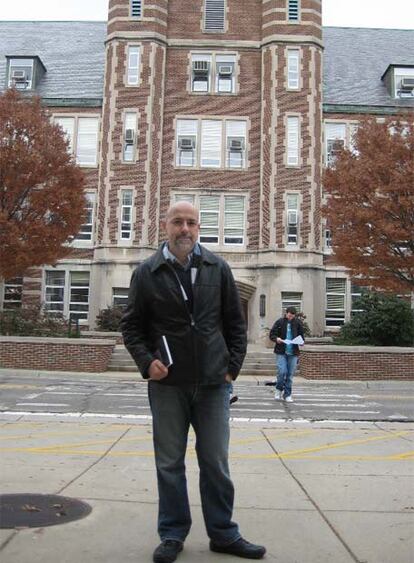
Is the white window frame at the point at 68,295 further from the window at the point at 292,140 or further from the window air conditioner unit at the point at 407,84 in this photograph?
the window air conditioner unit at the point at 407,84

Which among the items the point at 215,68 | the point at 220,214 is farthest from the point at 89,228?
the point at 215,68

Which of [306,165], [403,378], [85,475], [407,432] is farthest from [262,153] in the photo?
[85,475]

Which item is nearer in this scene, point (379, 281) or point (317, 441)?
point (317, 441)

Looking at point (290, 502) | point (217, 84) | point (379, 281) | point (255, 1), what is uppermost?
point (255, 1)

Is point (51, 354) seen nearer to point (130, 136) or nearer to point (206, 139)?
point (130, 136)

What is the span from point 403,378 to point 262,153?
13.8 m

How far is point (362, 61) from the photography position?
34.0 m

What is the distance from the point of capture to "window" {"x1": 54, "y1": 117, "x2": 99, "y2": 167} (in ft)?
97.5

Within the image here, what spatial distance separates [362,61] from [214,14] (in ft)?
30.5

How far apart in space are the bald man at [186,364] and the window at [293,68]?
26.6 m

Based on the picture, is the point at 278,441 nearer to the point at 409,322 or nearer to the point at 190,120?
the point at 409,322

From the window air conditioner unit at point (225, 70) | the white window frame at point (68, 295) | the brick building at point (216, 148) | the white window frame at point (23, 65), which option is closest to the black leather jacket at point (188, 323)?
the brick building at point (216, 148)

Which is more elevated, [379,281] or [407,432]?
[379,281]

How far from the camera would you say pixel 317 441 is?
762 centimetres
